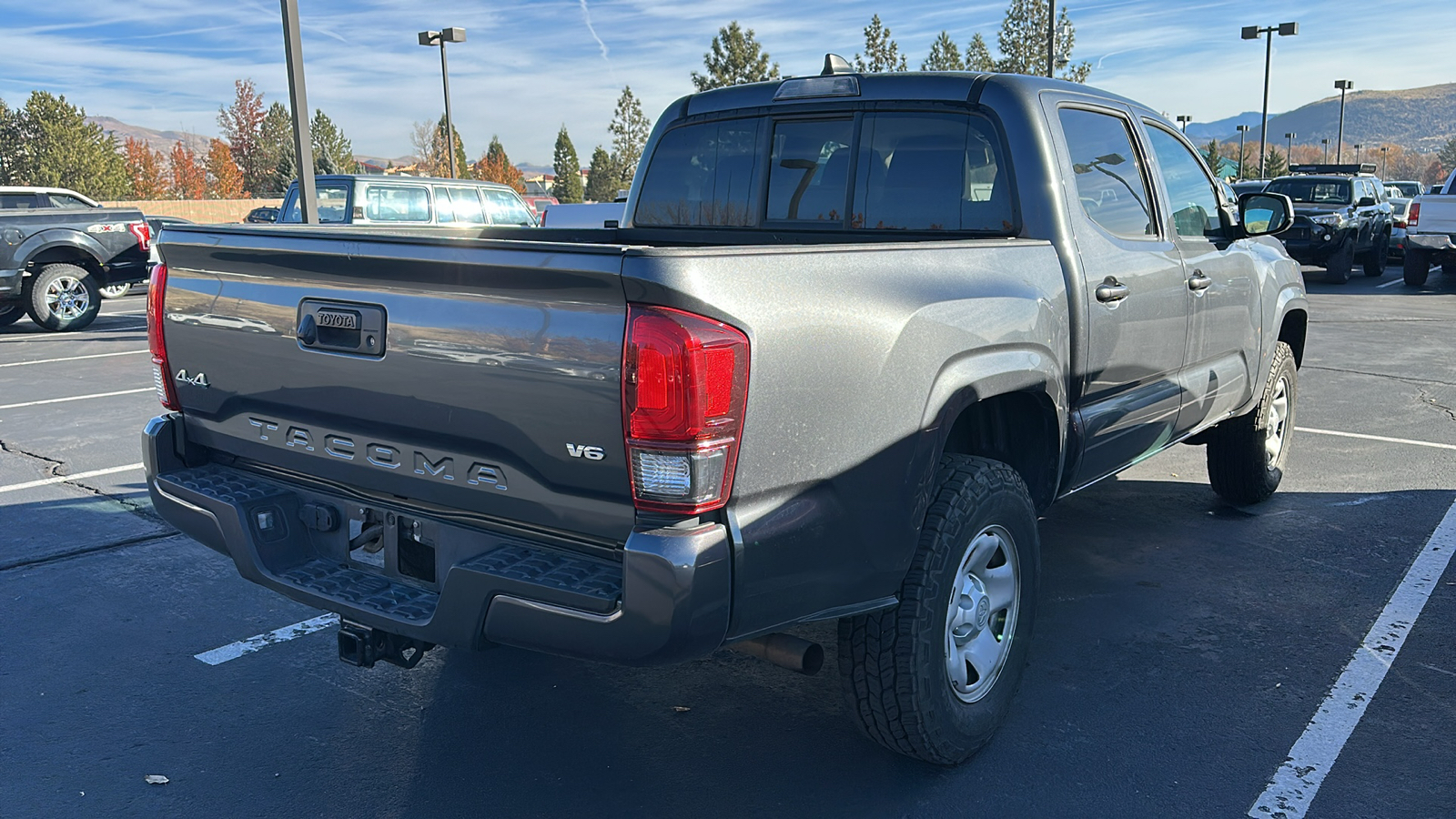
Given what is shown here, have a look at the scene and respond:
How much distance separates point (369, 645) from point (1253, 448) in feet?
14.6

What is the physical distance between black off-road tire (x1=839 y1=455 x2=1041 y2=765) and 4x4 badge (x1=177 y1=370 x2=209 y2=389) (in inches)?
76.6

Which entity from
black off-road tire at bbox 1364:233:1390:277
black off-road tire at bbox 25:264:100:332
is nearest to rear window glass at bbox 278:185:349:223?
black off-road tire at bbox 25:264:100:332

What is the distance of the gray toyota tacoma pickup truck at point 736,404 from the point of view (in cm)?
232

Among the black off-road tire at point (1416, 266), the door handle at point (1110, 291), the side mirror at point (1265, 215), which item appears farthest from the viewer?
the black off-road tire at point (1416, 266)

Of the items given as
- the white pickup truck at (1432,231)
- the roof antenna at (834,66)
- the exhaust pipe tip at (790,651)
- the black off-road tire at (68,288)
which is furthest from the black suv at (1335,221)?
the black off-road tire at (68,288)

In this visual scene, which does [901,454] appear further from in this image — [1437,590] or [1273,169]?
[1273,169]

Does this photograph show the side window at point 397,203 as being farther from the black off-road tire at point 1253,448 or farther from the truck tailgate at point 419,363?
the truck tailgate at point 419,363

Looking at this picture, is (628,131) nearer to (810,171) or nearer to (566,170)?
(566,170)

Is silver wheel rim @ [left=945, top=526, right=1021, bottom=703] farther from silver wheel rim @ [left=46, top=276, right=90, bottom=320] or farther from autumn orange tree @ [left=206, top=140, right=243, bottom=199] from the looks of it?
autumn orange tree @ [left=206, top=140, right=243, bottom=199]

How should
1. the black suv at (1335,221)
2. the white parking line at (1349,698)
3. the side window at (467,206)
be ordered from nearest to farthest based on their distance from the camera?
the white parking line at (1349,698) → the side window at (467,206) → the black suv at (1335,221)

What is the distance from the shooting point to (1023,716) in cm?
345

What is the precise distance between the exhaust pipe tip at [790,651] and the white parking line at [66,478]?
523 centimetres

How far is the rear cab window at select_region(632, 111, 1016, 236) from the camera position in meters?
3.72

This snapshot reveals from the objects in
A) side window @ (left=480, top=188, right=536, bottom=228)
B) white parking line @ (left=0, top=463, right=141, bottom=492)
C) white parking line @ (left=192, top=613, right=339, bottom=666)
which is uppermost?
side window @ (left=480, top=188, right=536, bottom=228)
